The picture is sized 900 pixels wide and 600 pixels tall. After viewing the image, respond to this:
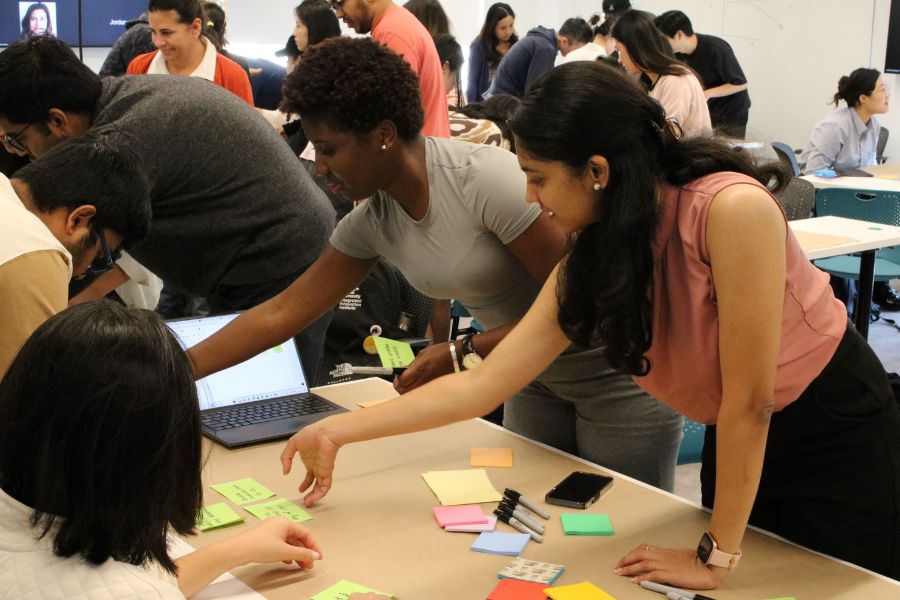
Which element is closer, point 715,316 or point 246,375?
point 715,316

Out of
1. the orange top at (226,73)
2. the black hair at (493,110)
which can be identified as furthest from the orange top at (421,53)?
the orange top at (226,73)

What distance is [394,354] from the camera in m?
2.20

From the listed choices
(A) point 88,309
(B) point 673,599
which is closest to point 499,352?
(B) point 673,599

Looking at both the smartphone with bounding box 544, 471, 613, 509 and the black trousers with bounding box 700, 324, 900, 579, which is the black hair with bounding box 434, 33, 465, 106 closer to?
the smartphone with bounding box 544, 471, 613, 509

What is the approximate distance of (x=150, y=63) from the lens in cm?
368

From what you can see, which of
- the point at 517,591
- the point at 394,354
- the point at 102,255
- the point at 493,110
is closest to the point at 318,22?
the point at 493,110

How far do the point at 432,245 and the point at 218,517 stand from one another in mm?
597

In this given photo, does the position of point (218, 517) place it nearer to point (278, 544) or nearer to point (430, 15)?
point (278, 544)

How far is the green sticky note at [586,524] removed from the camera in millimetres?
1479

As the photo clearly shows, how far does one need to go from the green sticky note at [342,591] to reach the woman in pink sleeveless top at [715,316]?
363mm

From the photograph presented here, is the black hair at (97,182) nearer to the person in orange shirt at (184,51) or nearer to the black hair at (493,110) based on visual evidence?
the person in orange shirt at (184,51)

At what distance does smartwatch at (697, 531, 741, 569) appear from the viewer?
131 centimetres

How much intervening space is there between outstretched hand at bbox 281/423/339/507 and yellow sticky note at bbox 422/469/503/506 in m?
0.19

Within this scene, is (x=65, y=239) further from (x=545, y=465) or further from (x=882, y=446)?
(x=882, y=446)
